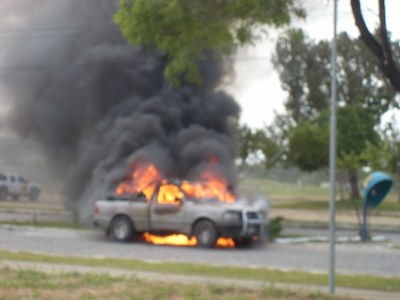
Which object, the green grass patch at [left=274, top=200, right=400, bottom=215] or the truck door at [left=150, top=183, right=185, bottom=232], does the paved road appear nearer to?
the truck door at [left=150, top=183, right=185, bottom=232]

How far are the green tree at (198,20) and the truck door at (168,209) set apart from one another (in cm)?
720

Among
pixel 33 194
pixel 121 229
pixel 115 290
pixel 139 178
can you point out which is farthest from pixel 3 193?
pixel 115 290

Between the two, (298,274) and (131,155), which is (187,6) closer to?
(298,274)

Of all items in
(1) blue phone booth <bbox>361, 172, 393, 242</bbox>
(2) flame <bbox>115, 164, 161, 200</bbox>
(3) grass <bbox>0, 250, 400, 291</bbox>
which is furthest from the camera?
(2) flame <bbox>115, 164, 161, 200</bbox>

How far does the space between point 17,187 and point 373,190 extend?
17842mm

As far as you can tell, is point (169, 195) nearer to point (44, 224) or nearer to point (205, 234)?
point (205, 234)

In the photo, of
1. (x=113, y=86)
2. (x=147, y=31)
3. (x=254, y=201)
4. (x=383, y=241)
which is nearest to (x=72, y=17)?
(x=113, y=86)

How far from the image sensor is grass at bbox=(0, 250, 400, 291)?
13117 millimetres

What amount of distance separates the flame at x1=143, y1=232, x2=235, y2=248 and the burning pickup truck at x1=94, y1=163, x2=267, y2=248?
0.13 feet

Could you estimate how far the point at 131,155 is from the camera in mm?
29062

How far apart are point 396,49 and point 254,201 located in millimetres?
9185

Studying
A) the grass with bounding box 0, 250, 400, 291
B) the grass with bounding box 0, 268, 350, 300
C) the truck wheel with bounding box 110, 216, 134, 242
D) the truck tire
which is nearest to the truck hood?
the truck wheel with bounding box 110, 216, 134, 242

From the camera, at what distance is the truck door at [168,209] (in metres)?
21.0

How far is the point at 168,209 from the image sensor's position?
21.2 meters
